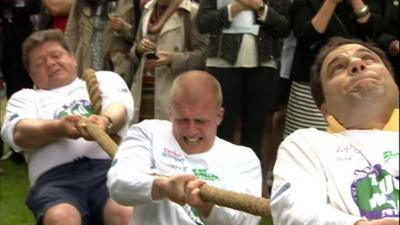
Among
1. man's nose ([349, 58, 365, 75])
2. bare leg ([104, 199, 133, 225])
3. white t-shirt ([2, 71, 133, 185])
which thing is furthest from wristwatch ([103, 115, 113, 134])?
man's nose ([349, 58, 365, 75])

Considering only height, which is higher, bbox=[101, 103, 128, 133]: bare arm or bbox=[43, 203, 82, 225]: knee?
bbox=[101, 103, 128, 133]: bare arm

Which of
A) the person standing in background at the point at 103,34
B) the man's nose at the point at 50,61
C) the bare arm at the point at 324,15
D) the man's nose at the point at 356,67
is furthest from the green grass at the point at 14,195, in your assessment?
the man's nose at the point at 356,67

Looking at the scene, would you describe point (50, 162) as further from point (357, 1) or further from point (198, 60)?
point (357, 1)

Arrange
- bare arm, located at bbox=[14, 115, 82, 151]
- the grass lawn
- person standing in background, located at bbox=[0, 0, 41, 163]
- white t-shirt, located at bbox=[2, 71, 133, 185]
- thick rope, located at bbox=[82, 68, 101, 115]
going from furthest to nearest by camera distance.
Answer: person standing in background, located at bbox=[0, 0, 41, 163], the grass lawn, thick rope, located at bbox=[82, 68, 101, 115], white t-shirt, located at bbox=[2, 71, 133, 185], bare arm, located at bbox=[14, 115, 82, 151]

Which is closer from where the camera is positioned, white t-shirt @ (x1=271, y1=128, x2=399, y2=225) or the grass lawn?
white t-shirt @ (x1=271, y1=128, x2=399, y2=225)

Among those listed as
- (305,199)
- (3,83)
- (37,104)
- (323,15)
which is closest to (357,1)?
(323,15)

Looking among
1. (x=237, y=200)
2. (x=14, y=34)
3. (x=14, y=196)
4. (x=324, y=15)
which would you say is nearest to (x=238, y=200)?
(x=237, y=200)

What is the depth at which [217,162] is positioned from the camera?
2.67 metres

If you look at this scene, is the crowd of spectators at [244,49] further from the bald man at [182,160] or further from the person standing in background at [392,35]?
the bald man at [182,160]

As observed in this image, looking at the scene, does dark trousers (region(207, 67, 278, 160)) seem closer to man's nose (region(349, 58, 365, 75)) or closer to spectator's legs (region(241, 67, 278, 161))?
spectator's legs (region(241, 67, 278, 161))

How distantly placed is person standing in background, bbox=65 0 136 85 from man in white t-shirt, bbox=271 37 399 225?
2694 millimetres

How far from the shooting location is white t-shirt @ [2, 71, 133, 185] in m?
3.34

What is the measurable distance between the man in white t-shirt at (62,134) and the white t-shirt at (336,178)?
115cm

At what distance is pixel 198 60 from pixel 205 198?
2086 millimetres
